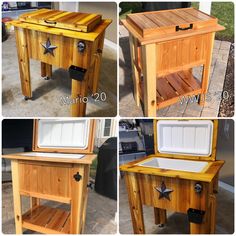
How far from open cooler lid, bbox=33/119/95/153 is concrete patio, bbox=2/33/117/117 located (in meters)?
0.21

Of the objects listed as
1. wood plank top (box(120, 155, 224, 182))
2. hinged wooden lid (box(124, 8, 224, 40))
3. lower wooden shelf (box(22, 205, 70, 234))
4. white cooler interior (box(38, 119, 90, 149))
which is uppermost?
hinged wooden lid (box(124, 8, 224, 40))

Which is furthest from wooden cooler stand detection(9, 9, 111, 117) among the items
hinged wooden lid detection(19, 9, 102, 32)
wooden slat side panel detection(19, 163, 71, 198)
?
wooden slat side panel detection(19, 163, 71, 198)

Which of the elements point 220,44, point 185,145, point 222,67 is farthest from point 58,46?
point 220,44

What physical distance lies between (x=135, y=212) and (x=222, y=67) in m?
1.53

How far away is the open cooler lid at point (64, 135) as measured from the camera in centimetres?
165

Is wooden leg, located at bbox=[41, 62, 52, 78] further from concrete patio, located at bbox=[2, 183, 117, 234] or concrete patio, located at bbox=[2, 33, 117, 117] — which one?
concrete patio, located at bbox=[2, 183, 117, 234]

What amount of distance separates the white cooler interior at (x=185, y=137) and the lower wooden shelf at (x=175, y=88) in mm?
188

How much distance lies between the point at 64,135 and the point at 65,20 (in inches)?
Result: 26.8

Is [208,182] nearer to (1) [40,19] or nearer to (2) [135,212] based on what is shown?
(2) [135,212]

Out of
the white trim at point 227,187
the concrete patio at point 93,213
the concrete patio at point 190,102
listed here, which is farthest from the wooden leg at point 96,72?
the white trim at point 227,187

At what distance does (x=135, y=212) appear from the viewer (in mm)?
1537

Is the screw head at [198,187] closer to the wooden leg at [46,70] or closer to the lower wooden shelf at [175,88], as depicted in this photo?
the lower wooden shelf at [175,88]

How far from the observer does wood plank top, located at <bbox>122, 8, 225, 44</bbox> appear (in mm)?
1493

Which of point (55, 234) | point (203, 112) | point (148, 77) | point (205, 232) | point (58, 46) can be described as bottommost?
point (55, 234)
